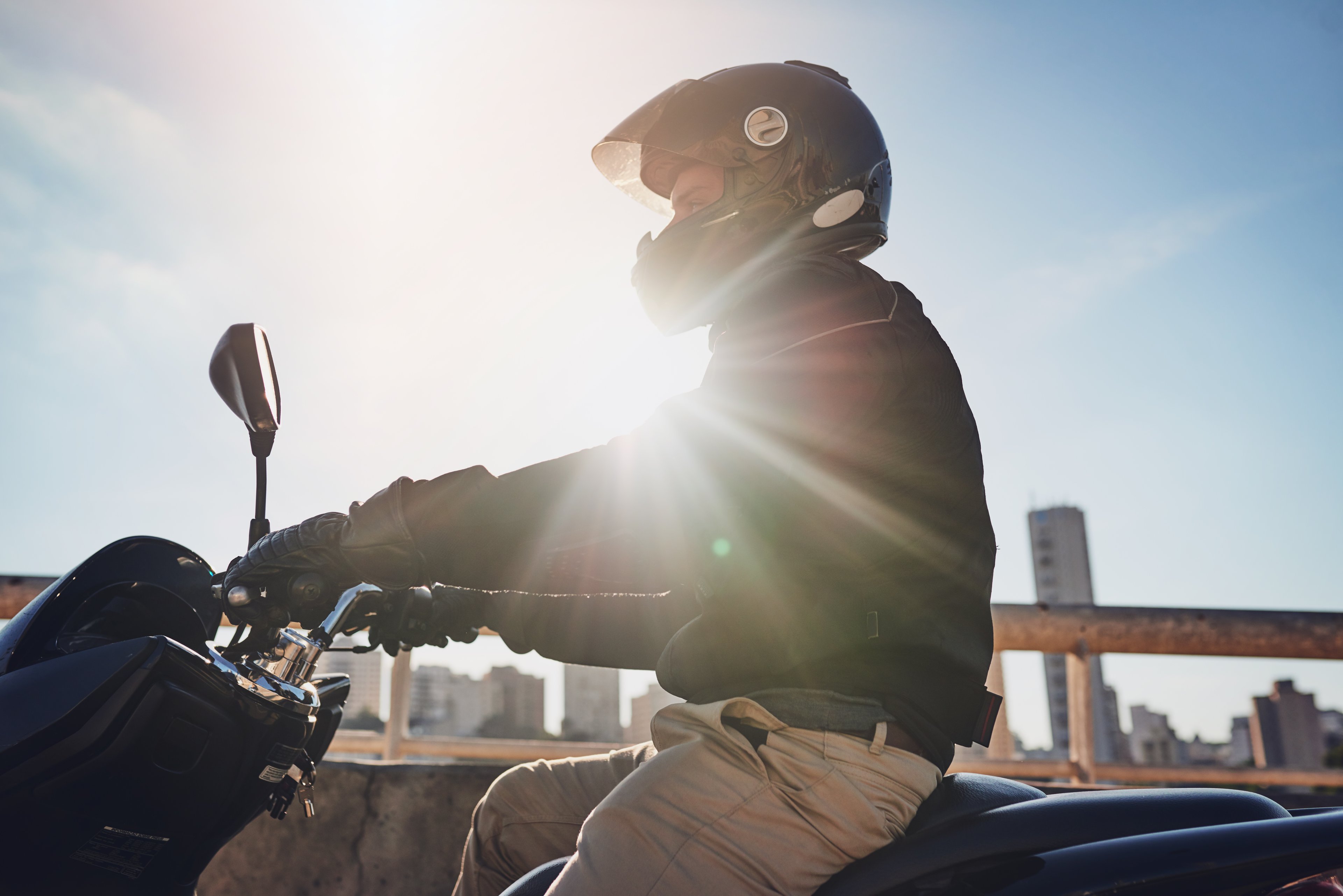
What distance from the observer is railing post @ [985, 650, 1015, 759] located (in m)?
3.32

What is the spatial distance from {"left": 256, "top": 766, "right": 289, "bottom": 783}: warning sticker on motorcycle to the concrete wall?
1397mm

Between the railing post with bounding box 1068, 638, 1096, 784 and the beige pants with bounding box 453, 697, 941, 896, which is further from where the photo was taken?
the railing post with bounding box 1068, 638, 1096, 784

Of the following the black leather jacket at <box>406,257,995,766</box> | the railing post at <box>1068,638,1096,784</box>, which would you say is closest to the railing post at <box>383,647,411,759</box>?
the black leather jacket at <box>406,257,995,766</box>

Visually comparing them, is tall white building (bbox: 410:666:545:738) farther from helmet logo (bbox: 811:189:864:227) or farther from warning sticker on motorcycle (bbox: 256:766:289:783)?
helmet logo (bbox: 811:189:864:227)

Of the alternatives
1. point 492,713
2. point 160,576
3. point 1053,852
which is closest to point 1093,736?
point 1053,852

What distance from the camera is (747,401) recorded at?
1545 mm

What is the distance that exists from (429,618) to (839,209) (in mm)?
1351

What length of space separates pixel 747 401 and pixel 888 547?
0.33 m

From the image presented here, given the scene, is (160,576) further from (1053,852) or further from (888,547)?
(1053,852)

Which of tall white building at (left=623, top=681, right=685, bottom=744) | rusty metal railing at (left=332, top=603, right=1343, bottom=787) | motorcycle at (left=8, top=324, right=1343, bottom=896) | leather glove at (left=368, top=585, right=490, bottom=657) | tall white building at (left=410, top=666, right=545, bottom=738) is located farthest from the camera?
tall white building at (left=410, top=666, right=545, bottom=738)

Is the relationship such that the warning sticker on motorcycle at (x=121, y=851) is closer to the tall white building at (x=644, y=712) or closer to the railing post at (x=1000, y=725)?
the tall white building at (x=644, y=712)

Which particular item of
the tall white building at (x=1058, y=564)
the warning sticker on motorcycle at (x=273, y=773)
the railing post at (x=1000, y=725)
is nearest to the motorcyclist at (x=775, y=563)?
the warning sticker on motorcycle at (x=273, y=773)

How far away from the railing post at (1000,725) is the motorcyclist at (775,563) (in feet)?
4.98

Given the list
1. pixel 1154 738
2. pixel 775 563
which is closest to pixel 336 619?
pixel 775 563
